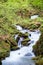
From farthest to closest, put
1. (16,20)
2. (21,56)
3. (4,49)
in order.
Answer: (16,20)
(21,56)
(4,49)

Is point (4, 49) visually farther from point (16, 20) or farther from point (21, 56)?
point (16, 20)

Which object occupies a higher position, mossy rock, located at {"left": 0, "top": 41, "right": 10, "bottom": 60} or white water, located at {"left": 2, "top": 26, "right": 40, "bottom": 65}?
mossy rock, located at {"left": 0, "top": 41, "right": 10, "bottom": 60}

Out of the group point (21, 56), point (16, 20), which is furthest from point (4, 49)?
point (16, 20)

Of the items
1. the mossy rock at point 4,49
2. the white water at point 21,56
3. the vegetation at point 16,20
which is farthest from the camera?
the vegetation at point 16,20

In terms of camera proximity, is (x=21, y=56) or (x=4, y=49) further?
(x=21, y=56)

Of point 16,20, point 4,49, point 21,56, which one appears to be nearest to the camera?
point 4,49

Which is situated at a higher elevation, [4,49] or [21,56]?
[4,49]

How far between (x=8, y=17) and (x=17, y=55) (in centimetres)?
1142

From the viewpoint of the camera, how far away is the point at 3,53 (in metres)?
20.1

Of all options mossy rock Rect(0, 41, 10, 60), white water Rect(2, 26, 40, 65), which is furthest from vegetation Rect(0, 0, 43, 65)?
white water Rect(2, 26, 40, 65)

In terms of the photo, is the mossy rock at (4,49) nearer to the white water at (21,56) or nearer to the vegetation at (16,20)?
the vegetation at (16,20)

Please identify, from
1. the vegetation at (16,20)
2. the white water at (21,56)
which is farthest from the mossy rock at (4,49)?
the white water at (21,56)

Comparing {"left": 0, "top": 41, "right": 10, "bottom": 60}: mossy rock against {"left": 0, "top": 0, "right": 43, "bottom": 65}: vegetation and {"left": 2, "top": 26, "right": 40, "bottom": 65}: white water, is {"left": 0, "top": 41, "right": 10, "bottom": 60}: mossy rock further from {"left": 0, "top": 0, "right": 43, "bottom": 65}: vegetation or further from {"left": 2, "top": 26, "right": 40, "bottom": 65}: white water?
{"left": 2, "top": 26, "right": 40, "bottom": 65}: white water

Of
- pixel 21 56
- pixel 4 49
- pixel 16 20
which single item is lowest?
pixel 16 20
